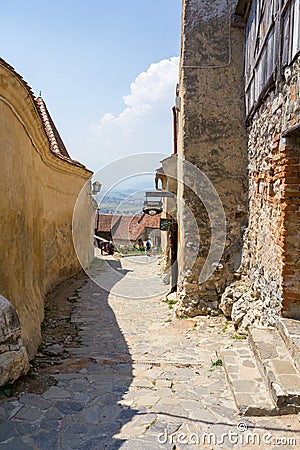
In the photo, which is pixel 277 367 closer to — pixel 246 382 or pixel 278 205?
pixel 246 382

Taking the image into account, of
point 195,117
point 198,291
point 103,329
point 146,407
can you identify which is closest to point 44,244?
point 103,329

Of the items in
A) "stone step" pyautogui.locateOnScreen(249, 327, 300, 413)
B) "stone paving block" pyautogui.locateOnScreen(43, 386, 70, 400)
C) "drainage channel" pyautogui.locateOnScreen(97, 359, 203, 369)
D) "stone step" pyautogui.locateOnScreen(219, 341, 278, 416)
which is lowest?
"drainage channel" pyautogui.locateOnScreen(97, 359, 203, 369)

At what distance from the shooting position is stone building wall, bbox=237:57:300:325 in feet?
14.1

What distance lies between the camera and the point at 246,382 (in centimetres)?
376

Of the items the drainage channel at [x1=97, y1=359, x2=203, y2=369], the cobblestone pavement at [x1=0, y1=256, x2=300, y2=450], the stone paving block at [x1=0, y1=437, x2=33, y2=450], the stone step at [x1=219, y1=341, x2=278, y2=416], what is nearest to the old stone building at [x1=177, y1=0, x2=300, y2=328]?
the cobblestone pavement at [x1=0, y1=256, x2=300, y2=450]

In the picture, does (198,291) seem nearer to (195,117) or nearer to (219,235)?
(219,235)

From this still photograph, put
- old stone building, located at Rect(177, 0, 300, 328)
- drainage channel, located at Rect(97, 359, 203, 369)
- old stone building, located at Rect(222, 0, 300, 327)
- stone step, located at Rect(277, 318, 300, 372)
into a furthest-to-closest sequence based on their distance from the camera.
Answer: old stone building, located at Rect(177, 0, 300, 328) → drainage channel, located at Rect(97, 359, 203, 369) → old stone building, located at Rect(222, 0, 300, 327) → stone step, located at Rect(277, 318, 300, 372)

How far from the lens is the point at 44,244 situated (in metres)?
8.90

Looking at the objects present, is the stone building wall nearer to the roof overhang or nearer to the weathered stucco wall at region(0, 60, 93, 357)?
the roof overhang

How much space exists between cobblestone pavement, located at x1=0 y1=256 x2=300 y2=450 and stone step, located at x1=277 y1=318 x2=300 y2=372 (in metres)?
0.71

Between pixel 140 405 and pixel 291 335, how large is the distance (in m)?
1.72

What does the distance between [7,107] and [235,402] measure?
408 cm

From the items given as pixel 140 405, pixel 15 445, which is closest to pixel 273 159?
pixel 140 405

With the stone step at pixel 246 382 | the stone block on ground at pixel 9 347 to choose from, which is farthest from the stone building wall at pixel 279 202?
the stone block on ground at pixel 9 347
